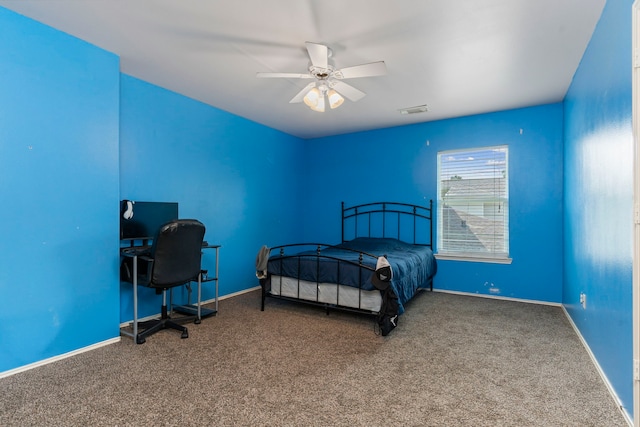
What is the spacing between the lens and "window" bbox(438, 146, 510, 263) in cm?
439

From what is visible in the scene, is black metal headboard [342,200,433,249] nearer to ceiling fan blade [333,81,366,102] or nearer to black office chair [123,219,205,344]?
ceiling fan blade [333,81,366,102]

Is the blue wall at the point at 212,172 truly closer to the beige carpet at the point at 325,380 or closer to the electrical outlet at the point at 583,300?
the beige carpet at the point at 325,380

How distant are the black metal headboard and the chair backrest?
9.58 ft

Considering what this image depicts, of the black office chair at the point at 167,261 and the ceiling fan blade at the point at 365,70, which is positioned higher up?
the ceiling fan blade at the point at 365,70

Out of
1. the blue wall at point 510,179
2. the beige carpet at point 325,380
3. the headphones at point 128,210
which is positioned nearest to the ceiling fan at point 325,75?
the headphones at point 128,210

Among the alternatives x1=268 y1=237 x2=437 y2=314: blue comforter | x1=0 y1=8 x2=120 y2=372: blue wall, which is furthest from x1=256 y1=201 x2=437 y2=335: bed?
x1=0 y1=8 x2=120 y2=372: blue wall

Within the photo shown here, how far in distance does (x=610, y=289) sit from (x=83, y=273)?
3724mm

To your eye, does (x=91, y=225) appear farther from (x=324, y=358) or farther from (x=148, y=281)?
(x=324, y=358)

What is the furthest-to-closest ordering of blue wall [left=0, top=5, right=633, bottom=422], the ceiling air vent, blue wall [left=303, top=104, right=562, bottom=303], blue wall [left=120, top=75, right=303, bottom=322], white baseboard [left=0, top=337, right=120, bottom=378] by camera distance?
the ceiling air vent → blue wall [left=303, top=104, right=562, bottom=303] → blue wall [left=120, top=75, right=303, bottom=322] → white baseboard [left=0, top=337, right=120, bottom=378] → blue wall [left=0, top=5, right=633, bottom=422]

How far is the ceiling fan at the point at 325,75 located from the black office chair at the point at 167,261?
56.6 inches

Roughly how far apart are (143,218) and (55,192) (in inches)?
33.1

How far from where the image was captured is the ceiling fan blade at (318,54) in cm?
225

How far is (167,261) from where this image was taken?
2.80m

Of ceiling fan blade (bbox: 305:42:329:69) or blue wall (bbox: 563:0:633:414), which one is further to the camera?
ceiling fan blade (bbox: 305:42:329:69)
